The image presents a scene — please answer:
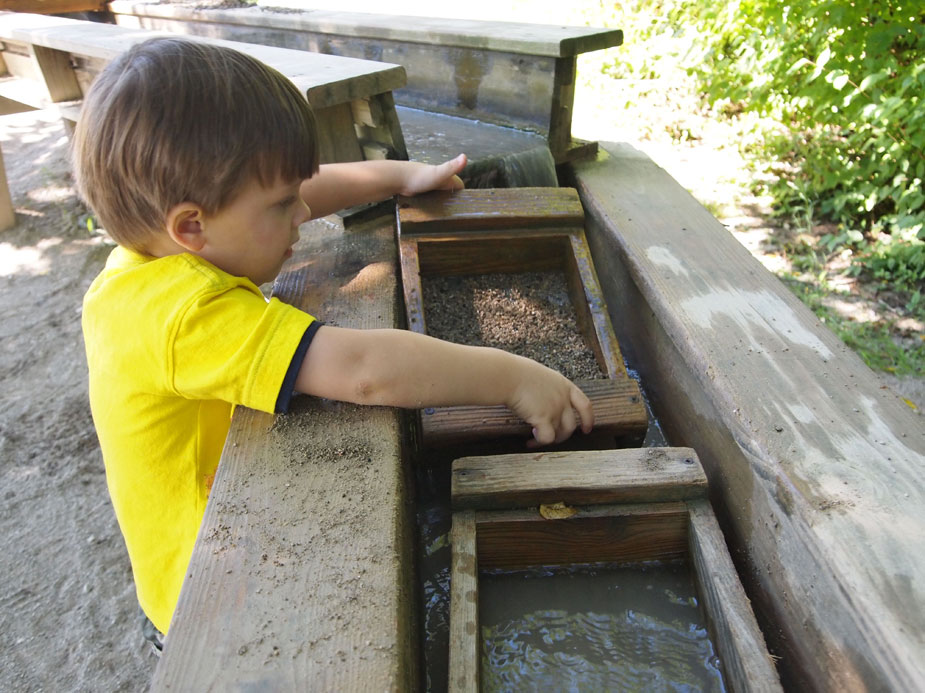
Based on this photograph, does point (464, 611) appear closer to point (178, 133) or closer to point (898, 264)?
point (178, 133)

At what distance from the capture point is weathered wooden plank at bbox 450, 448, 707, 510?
1377mm

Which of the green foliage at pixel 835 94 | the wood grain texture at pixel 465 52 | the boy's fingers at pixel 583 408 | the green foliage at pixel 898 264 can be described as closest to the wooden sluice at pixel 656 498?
the boy's fingers at pixel 583 408

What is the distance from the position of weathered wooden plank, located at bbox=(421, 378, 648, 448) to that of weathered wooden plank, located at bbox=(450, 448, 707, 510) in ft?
0.37

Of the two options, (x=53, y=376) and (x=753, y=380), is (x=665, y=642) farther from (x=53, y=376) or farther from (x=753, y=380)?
(x=53, y=376)

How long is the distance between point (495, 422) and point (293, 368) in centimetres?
49

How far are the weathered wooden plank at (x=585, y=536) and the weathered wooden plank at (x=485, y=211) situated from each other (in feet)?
3.38

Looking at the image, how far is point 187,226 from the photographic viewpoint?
132 centimetres

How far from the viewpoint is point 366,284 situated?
1872 mm

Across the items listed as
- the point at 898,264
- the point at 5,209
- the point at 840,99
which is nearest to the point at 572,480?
the point at 898,264

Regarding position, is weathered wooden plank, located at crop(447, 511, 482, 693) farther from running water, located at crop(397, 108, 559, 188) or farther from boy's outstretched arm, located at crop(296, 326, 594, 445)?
running water, located at crop(397, 108, 559, 188)

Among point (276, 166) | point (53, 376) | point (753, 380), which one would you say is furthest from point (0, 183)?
point (753, 380)

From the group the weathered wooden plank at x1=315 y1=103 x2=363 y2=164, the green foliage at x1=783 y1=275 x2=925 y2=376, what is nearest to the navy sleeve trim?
Result: the weathered wooden plank at x1=315 y1=103 x2=363 y2=164

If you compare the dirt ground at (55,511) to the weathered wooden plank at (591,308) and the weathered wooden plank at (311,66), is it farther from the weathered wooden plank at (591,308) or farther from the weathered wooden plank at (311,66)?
the weathered wooden plank at (591,308)

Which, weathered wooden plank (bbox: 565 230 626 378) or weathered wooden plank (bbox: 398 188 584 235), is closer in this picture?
weathered wooden plank (bbox: 565 230 626 378)
